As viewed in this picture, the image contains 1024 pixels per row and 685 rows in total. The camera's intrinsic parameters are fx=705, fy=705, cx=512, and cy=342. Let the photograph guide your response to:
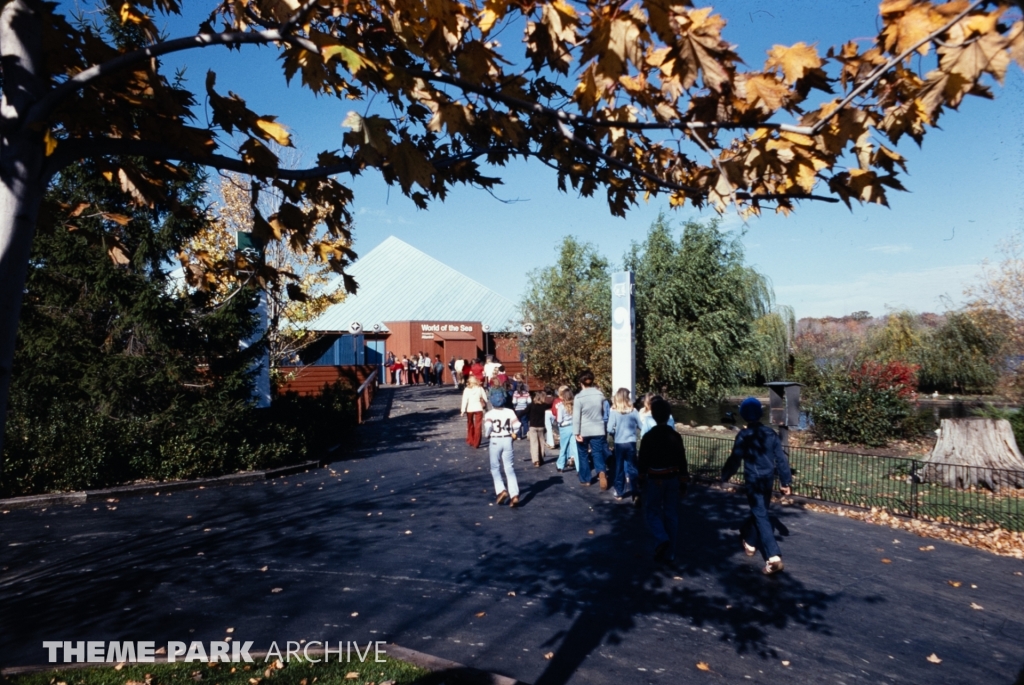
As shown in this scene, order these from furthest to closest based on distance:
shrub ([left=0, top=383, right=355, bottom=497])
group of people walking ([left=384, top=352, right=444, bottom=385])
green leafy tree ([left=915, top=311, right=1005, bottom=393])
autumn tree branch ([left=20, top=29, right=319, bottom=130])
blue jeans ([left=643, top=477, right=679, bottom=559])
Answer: group of people walking ([left=384, top=352, right=444, bottom=385]) → green leafy tree ([left=915, top=311, right=1005, bottom=393]) → shrub ([left=0, top=383, right=355, bottom=497]) → blue jeans ([left=643, top=477, right=679, bottom=559]) → autumn tree branch ([left=20, top=29, right=319, bottom=130])

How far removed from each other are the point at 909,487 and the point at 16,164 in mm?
13895

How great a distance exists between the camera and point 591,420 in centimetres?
1100

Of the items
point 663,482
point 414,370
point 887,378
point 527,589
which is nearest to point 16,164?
point 527,589

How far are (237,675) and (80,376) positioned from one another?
34.6 ft

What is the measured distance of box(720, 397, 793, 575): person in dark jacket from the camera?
23.2 ft

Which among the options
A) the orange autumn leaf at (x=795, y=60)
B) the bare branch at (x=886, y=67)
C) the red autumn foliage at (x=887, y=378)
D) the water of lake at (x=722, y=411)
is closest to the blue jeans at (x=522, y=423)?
the red autumn foliage at (x=887, y=378)

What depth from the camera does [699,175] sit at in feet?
14.3

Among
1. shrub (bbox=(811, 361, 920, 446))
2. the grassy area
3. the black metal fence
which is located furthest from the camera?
shrub (bbox=(811, 361, 920, 446))

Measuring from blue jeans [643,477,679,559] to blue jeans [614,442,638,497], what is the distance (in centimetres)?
287

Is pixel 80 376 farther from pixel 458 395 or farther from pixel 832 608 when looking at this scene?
pixel 458 395

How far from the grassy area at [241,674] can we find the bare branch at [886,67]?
3.89 metres

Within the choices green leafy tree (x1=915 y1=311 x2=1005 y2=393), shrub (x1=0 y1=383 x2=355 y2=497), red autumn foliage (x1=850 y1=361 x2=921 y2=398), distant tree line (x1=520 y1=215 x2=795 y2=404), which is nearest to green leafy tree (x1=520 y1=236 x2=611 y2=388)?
distant tree line (x1=520 y1=215 x2=795 y2=404)

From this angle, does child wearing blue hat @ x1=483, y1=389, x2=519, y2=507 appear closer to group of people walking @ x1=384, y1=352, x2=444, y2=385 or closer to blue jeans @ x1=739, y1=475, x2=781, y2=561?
blue jeans @ x1=739, y1=475, x2=781, y2=561

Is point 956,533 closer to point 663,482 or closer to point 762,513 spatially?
point 762,513
